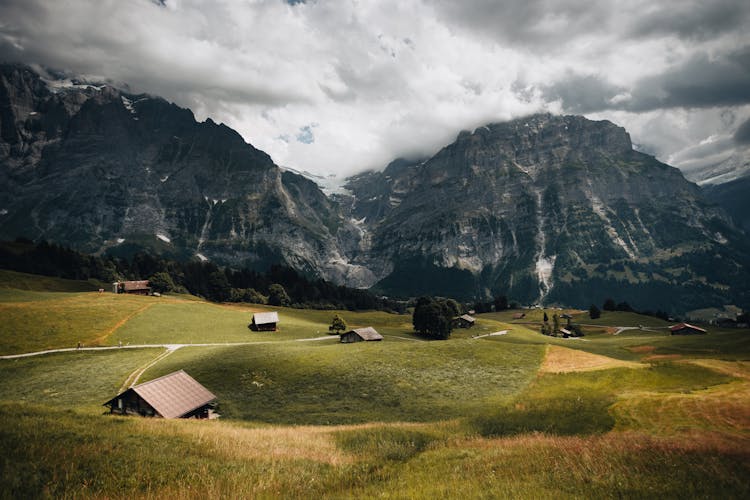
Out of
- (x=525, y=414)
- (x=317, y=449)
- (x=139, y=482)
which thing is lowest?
(x=525, y=414)

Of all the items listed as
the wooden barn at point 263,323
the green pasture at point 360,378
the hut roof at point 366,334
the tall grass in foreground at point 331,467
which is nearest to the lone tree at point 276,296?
the wooden barn at point 263,323

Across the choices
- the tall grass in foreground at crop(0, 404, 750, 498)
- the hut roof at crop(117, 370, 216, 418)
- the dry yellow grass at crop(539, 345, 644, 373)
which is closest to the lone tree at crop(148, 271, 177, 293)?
the hut roof at crop(117, 370, 216, 418)

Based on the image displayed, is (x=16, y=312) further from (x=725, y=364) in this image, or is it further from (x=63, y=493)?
(x=725, y=364)

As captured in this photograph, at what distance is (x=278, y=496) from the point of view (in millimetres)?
10781

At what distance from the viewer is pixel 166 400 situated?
41.4m

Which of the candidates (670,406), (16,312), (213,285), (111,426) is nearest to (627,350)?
(670,406)

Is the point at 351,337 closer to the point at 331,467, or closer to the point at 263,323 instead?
the point at 263,323

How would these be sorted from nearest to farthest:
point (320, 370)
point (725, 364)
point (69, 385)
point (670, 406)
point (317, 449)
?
point (317, 449), point (670, 406), point (725, 364), point (69, 385), point (320, 370)

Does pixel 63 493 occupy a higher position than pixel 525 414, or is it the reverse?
pixel 63 493

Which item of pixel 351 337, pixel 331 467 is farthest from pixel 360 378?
pixel 331 467

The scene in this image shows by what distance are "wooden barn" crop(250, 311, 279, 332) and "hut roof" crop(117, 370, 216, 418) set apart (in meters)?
58.5

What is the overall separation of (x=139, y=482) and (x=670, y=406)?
117ft

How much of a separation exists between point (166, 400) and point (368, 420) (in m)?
21.6

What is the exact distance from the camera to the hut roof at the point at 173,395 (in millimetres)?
39938
